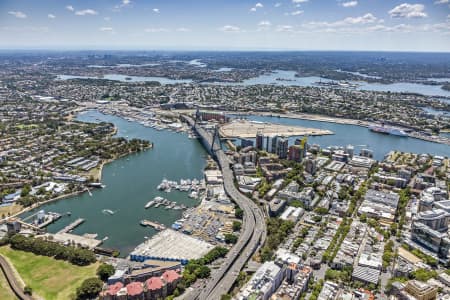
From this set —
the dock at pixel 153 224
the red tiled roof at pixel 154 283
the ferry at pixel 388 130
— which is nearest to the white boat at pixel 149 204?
the dock at pixel 153 224

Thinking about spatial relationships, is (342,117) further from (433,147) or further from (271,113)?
(433,147)

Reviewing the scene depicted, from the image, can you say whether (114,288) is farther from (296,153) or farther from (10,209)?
(296,153)

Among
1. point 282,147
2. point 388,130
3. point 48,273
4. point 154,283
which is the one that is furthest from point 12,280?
point 388,130

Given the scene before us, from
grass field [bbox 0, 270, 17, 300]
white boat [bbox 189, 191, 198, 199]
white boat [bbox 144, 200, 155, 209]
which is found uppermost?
white boat [bbox 189, 191, 198, 199]

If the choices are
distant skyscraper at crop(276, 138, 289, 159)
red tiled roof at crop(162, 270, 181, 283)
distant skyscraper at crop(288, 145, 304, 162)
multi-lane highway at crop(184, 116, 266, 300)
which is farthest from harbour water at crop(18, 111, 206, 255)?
distant skyscraper at crop(288, 145, 304, 162)

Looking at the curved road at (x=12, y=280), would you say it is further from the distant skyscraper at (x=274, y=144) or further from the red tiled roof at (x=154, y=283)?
the distant skyscraper at (x=274, y=144)

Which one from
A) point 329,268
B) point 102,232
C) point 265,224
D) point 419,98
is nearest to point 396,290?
point 329,268

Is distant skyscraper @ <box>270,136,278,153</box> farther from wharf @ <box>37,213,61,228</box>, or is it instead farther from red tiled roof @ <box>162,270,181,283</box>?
red tiled roof @ <box>162,270,181,283</box>
